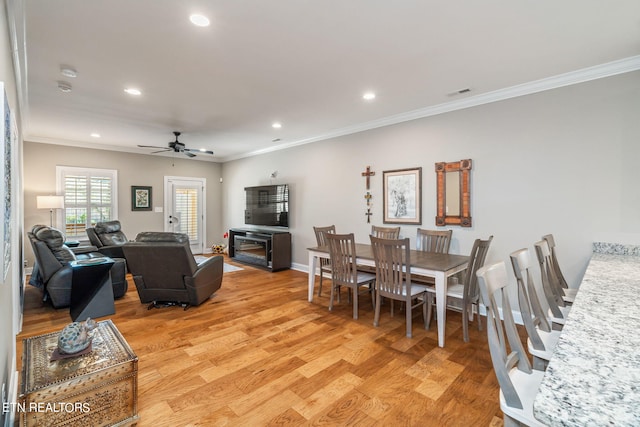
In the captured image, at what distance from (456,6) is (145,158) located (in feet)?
23.8

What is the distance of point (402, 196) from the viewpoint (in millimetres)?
4461

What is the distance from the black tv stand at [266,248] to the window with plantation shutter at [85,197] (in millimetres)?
2920

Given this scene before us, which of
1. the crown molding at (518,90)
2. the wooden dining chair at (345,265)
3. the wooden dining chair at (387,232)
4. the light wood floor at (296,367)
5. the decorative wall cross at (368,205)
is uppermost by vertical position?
the crown molding at (518,90)

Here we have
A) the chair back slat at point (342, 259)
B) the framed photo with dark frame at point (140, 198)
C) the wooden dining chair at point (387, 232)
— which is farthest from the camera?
the framed photo with dark frame at point (140, 198)

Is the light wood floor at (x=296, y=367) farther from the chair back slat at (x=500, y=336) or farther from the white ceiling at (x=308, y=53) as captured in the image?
the white ceiling at (x=308, y=53)

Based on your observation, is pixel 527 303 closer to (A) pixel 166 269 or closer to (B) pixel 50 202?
(A) pixel 166 269

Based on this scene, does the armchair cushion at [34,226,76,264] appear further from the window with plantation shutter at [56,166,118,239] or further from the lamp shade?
the window with plantation shutter at [56,166,118,239]

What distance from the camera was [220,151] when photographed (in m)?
7.41

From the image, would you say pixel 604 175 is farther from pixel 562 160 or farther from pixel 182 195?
pixel 182 195

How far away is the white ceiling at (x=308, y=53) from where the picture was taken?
2.08m

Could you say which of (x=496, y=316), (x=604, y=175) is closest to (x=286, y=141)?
(x=604, y=175)

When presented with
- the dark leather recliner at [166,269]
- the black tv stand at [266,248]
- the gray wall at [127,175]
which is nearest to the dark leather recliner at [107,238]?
the gray wall at [127,175]

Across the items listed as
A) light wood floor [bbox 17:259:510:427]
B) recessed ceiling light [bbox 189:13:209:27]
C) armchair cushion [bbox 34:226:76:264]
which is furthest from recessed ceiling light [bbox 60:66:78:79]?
light wood floor [bbox 17:259:510:427]

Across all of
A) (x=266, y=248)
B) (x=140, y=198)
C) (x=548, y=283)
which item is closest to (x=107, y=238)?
(x=140, y=198)
